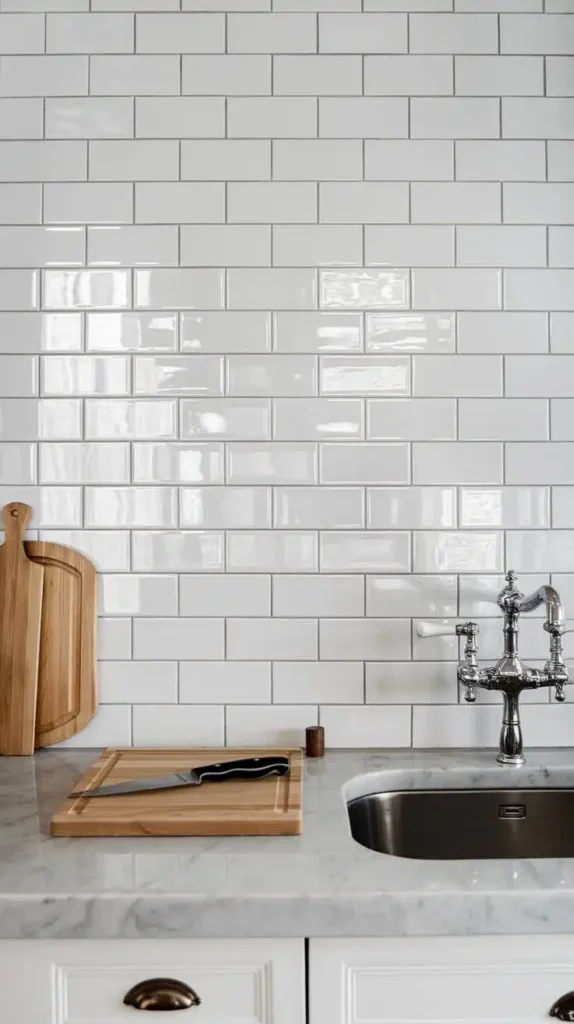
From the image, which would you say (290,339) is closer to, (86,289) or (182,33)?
(86,289)

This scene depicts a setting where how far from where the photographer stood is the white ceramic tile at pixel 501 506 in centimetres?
160

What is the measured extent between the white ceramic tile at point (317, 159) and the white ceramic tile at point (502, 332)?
37 cm

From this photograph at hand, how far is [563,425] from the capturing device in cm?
160

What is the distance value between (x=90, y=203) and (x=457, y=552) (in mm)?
1003

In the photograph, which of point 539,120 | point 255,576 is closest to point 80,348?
point 255,576

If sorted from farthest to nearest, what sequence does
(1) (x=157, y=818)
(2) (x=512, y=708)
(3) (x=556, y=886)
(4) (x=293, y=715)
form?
1. (4) (x=293, y=715)
2. (2) (x=512, y=708)
3. (1) (x=157, y=818)
4. (3) (x=556, y=886)

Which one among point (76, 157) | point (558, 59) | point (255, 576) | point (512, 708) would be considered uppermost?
point (558, 59)

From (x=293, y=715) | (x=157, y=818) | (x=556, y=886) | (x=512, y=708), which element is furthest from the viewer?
(x=293, y=715)

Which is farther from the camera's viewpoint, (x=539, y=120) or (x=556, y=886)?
(x=539, y=120)

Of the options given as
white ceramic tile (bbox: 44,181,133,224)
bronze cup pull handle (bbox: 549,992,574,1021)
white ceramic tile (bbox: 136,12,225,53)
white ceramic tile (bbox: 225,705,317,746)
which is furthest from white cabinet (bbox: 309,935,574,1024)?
white ceramic tile (bbox: 136,12,225,53)

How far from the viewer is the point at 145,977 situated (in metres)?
1.03

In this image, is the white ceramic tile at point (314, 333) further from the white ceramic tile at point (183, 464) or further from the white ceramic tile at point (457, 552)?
the white ceramic tile at point (457, 552)

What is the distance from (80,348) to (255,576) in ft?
1.87

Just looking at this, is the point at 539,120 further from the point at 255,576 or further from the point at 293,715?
the point at 293,715
